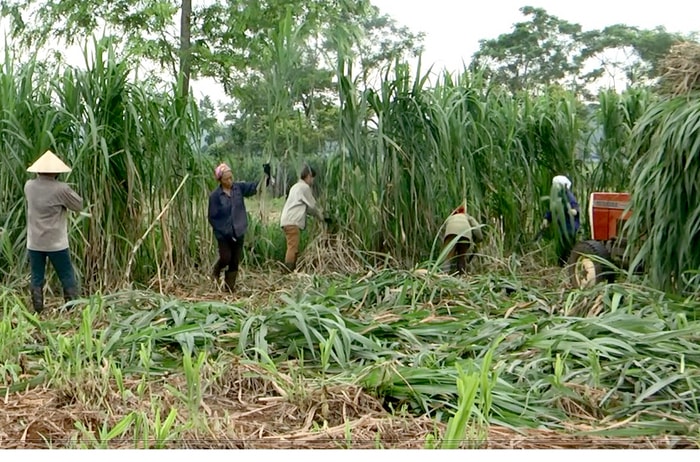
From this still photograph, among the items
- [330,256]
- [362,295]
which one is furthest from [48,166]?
[330,256]

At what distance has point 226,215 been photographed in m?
6.12

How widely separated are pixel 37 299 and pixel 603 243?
3.93m

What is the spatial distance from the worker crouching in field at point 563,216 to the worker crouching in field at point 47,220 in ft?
11.6

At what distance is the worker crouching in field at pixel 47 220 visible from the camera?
16.6ft

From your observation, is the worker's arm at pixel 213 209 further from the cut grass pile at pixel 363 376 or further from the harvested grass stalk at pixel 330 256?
the cut grass pile at pixel 363 376

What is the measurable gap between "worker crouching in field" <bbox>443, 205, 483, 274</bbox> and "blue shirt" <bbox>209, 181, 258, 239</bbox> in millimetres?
1569

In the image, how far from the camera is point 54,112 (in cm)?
559

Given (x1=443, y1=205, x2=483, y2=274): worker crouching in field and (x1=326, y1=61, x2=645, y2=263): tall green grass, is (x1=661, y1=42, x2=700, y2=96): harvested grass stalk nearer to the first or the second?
(x1=443, y1=205, x2=483, y2=274): worker crouching in field

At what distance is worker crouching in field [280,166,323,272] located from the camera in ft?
21.9

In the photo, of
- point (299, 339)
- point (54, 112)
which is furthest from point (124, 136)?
point (299, 339)

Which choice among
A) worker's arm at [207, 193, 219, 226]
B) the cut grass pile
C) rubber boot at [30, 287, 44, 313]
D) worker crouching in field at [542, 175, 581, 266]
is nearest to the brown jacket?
rubber boot at [30, 287, 44, 313]

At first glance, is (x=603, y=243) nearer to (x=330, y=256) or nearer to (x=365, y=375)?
(x=330, y=256)

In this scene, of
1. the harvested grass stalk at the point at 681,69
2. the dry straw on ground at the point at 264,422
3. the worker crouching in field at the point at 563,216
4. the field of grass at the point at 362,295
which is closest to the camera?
the dry straw on ground at the point at 264,422

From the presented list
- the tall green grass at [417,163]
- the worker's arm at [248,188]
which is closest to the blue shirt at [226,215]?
the worker's arm at [248,188]
